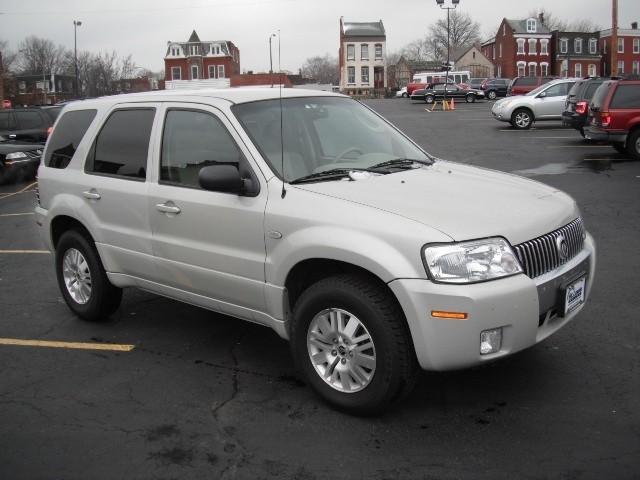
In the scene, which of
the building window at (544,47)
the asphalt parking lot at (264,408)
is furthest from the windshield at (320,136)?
the building window at (544,47)

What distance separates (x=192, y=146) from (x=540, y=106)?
70.8 ft

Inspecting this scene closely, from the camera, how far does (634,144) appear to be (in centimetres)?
1596

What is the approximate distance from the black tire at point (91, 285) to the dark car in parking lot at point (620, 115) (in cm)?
1365

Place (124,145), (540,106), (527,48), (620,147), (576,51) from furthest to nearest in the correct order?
(527,48)
(576,51)
(540,106)
(620,147)
(124,145)

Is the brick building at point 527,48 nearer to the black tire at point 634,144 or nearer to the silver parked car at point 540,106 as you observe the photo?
the silver parked car at point 540,106

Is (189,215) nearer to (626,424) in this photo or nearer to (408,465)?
(408,465)

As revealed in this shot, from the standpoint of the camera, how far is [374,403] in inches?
145

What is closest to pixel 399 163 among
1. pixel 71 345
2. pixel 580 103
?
pixel 71 345

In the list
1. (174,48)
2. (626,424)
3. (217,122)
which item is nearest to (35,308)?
(217,122)

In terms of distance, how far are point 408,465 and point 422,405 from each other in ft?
2.24

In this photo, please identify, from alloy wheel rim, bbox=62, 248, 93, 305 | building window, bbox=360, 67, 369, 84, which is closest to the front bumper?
alloy wheel rim, bbox=62, 248, 93, 305

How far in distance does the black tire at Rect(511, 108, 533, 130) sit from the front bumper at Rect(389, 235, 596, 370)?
869 inches

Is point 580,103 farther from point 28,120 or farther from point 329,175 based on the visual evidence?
point 329,175

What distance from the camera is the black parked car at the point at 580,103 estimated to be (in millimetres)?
18688
